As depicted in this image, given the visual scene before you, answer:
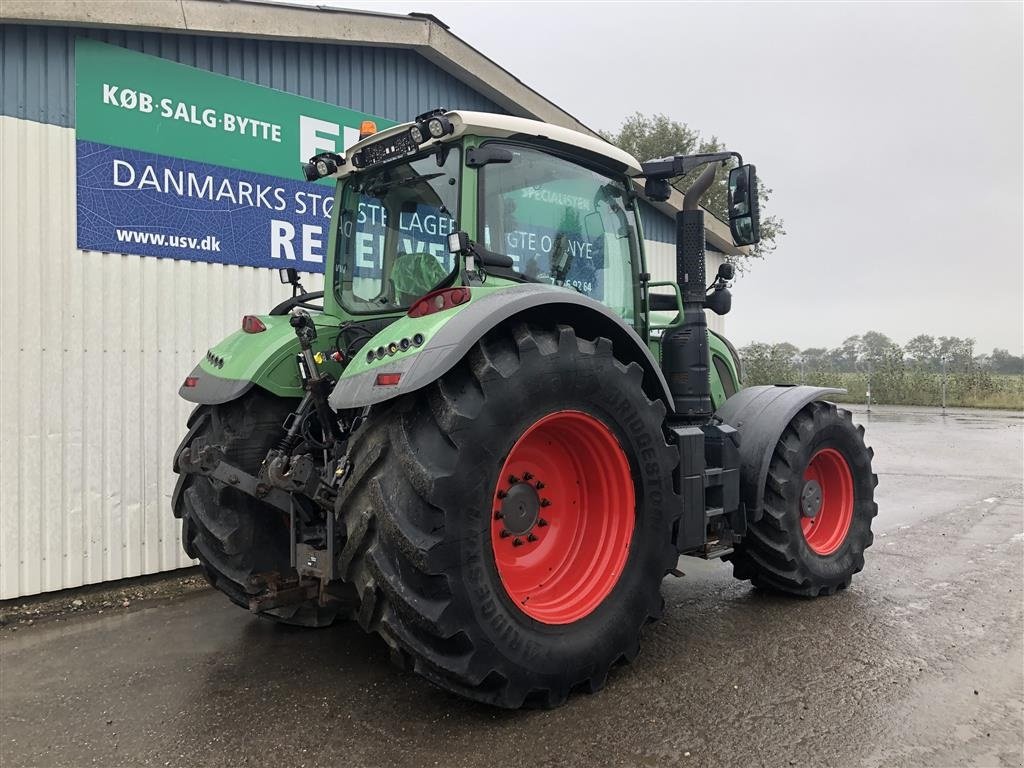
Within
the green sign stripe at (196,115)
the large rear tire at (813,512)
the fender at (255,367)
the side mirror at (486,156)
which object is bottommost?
the large rear tire at (813,512)

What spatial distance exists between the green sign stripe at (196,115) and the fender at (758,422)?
3975 mm

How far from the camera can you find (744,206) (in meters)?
3.93

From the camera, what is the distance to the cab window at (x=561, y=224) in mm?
3398

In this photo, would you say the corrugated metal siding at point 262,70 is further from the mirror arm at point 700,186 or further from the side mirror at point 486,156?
the mirror arm at point 700,186

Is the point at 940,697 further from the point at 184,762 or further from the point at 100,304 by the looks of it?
the point at 100,304

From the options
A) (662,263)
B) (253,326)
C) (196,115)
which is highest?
(196,115)

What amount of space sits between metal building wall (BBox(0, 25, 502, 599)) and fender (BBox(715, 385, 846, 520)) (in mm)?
3815

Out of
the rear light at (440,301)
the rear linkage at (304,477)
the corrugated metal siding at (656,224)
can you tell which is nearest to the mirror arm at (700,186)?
the rear light at (440,301)

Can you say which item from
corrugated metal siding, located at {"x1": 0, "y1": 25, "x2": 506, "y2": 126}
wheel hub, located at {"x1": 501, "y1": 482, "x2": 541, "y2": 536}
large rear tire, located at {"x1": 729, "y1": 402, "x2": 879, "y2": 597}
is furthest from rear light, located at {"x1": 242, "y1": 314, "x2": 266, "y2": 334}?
large rear tire, located at {"x1": 729, "y1": 402, "x2": 879, "y2": 597}

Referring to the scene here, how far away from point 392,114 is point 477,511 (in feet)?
15.8

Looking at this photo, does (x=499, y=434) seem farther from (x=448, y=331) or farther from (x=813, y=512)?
(x=813, y=512)

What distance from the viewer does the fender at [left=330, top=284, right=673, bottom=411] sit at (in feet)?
8.58

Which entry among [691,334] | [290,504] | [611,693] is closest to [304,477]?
[290,504]

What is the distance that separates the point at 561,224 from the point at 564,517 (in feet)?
4.99
